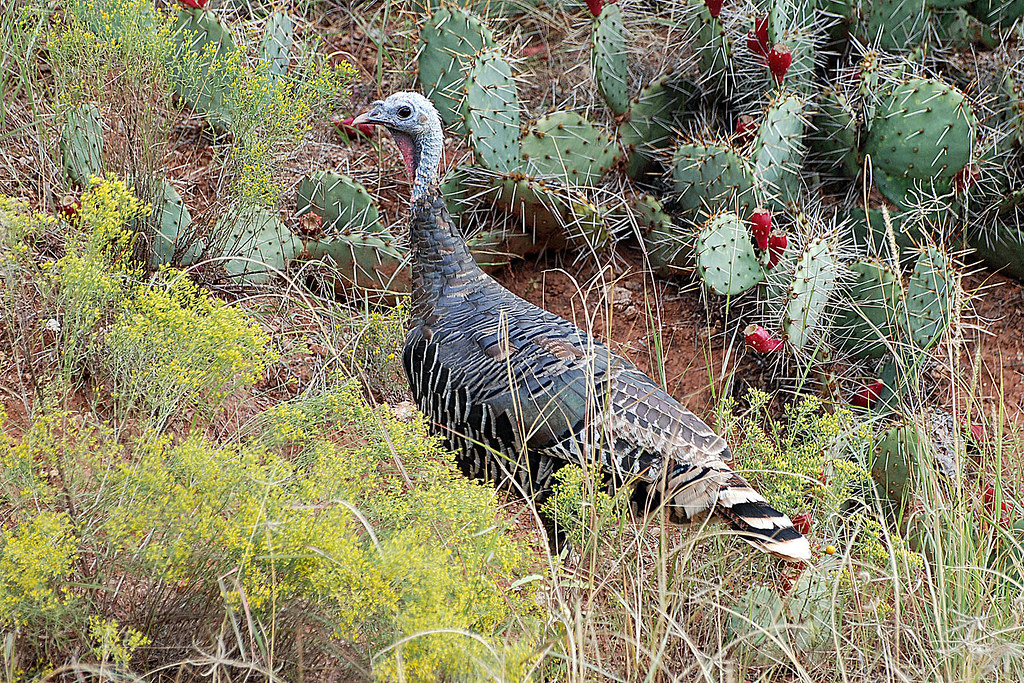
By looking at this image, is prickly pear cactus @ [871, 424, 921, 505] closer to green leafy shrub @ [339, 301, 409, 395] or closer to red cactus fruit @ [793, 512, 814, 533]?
red cactus fruit @ [793, 512, 814, 533]

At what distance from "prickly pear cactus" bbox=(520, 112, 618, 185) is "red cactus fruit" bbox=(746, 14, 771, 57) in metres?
0.73

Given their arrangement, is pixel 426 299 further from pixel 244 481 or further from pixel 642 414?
pixel 244 481

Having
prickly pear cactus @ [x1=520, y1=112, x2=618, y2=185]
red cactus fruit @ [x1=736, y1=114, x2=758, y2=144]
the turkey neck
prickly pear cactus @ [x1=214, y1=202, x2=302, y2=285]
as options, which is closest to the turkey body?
the turkey neck

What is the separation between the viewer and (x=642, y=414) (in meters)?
2.63

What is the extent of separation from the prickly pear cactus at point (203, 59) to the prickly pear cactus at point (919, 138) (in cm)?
257

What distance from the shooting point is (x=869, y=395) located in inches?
139

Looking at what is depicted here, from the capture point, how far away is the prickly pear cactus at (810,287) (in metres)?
3.33

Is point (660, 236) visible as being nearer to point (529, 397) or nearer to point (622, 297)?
point (622, 297)

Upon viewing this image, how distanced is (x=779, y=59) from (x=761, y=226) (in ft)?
2.57

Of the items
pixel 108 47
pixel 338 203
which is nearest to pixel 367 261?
pixel 338 203

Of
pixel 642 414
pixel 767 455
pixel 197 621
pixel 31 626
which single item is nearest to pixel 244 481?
pixel 197 621

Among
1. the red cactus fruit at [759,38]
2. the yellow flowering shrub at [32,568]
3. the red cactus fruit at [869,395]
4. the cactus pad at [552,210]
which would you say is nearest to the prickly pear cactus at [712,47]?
the red cactus fruit at [759,38]

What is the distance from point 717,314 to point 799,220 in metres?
0.58

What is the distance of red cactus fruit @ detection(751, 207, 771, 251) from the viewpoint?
3.33 m
